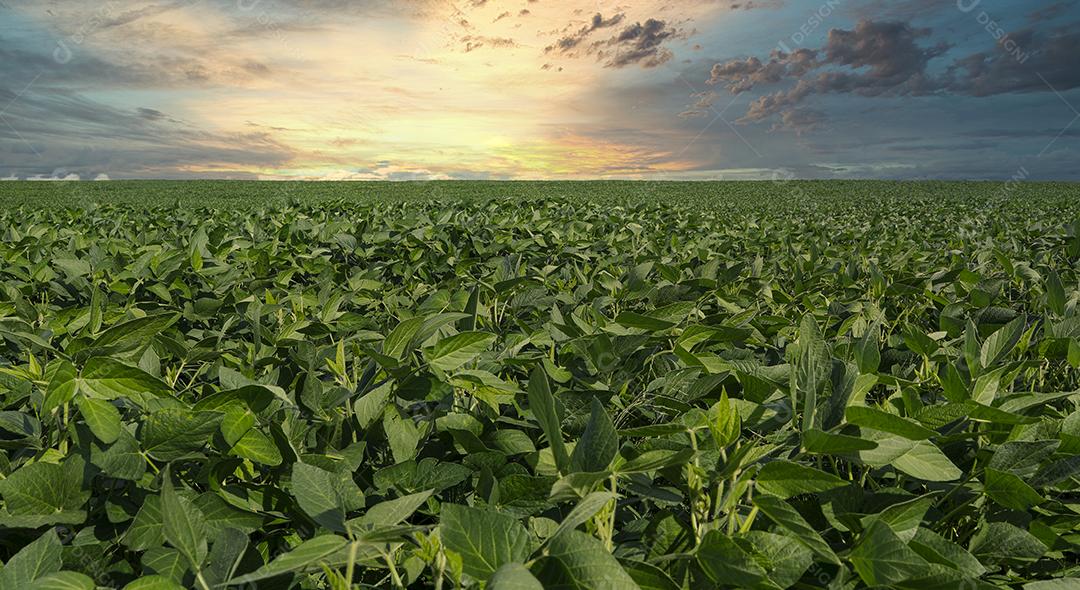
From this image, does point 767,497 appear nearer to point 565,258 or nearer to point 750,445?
point 750,445

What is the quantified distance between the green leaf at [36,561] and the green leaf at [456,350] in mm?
634

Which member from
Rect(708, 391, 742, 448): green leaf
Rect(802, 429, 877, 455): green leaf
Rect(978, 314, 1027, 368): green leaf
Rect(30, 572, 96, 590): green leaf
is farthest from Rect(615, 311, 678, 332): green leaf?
Rect(30, 572, 96, 590): green leaf

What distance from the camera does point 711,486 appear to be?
38.3 inches

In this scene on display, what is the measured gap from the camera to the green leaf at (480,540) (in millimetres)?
744

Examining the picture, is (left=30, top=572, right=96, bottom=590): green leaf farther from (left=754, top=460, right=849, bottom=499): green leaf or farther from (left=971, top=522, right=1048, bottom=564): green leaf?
(left=971, top=522, right=1048, bottom=564): green leaf

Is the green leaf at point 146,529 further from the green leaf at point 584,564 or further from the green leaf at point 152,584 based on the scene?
the green leaf at point 584,564

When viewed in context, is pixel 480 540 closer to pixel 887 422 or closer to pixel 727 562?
pixel 727 562

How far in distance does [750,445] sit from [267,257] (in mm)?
3540

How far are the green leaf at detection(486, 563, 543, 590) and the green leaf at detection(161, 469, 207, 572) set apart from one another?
424mm

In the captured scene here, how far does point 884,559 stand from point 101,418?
1.20 m

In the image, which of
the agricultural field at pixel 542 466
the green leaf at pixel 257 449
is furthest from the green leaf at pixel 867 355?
the green leaf at pixel 257 449

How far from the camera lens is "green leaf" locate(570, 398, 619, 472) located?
83 cm

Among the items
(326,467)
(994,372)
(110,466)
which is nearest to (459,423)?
(326,467)

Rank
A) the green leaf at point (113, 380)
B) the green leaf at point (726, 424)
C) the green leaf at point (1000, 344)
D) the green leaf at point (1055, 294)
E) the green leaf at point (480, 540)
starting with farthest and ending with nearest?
1. the green leaf at point (1055, 294)
2. the green leaf at point (1000, 344)
3. the green leaf at point (113, 380)
4. the green leaf at point (726, 424)
5. the green leaf at point (480, 540)
